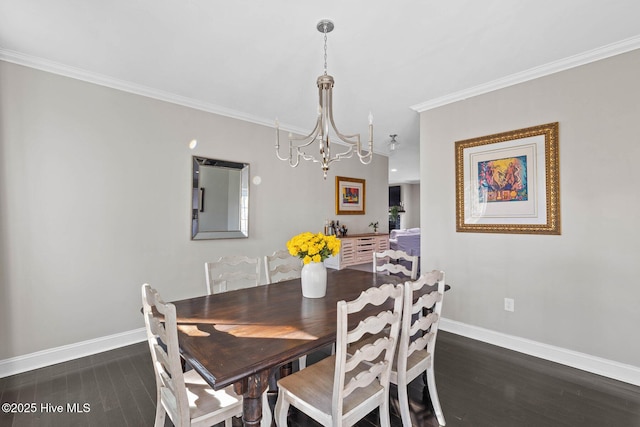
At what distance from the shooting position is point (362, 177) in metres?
5.46

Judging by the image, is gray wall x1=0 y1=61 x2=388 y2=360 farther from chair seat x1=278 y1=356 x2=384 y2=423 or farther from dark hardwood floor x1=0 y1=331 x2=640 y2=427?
chair seat x1=278 y1=356 x2=384 y2=423

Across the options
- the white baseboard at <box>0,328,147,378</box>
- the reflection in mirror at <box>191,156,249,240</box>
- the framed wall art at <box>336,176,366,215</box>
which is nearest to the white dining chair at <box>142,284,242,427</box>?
the white baseboard at <box>0,328,147,378</box>

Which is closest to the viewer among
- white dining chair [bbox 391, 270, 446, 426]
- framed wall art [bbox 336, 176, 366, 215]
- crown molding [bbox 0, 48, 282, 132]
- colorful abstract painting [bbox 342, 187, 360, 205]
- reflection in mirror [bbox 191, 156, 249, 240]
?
white dining chair [bbox 391, 270, 446, 426]

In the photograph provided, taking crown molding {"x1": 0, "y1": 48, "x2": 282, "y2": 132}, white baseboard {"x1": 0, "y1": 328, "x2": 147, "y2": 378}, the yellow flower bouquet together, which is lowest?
white baseboard {"x1": 0, "y1": 328, "x2": 147, "y2": 378}

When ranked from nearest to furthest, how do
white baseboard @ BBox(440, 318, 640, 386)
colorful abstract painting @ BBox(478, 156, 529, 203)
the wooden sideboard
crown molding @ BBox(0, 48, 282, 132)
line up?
white baseboard @ BBox(440, 318, 640, 386) → crown molding @ BBox(0, 48, 282, 132) → colorful abstract painting @ BBox(478, 156, 529, 203) → the wooden sideboard

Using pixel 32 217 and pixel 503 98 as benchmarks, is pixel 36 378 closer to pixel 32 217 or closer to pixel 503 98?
pixel 32 217

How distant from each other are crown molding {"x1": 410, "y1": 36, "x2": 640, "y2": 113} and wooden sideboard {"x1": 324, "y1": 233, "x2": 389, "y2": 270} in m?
2.34

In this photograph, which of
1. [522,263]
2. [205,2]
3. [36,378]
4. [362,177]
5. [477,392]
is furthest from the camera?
[362,177]

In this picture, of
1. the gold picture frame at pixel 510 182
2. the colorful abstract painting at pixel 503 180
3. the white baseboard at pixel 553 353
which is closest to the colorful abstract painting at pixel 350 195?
the gold picture frame at pixel 510 182

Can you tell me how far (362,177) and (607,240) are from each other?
11.7 feet

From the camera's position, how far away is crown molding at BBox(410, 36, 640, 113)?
2.26 metres

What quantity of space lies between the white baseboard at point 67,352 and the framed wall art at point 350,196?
325 centimetres

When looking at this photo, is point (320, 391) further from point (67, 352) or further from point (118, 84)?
point (118, 84)

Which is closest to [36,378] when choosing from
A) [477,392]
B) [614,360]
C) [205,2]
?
[205,2]
